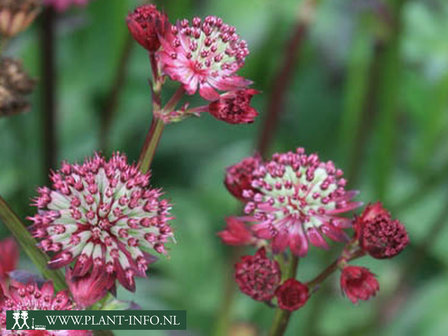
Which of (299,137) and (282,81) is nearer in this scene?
(282,81)

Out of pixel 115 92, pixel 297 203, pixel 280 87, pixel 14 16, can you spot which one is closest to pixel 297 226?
pixel 297 203

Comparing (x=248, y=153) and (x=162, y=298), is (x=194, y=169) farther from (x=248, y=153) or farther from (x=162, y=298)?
(x=162, y=298)

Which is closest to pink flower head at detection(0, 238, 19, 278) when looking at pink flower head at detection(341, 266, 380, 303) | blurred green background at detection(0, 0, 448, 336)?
pink flower head at detection(341, 266, 380, 303)

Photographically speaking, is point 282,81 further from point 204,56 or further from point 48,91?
point 204,56

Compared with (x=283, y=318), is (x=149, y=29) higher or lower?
higher

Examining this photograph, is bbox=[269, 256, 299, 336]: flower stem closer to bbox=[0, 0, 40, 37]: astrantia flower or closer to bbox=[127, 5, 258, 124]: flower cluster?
bbox=[127, 5, 258, 124]: flower cluster

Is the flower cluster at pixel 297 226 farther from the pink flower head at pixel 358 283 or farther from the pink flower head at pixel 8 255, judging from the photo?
the pink flower head at pixel 8 255
